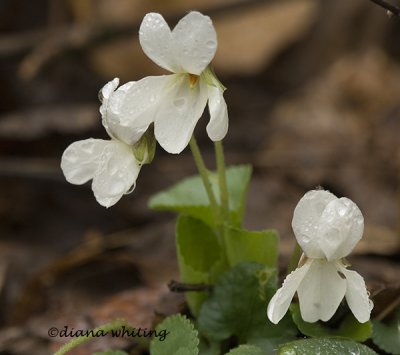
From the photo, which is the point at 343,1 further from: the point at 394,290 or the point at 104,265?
the point at 394,290

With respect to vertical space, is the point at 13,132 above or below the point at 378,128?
above

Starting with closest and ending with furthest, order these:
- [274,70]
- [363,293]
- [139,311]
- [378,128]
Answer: [363,293], [139,311], [378,128], [274,70]

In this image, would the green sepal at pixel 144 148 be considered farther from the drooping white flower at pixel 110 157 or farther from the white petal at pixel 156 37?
the white petal at pixel 156 37

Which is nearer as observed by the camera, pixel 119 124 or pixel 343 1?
pixel 119 124

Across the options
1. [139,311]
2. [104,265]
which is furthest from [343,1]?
[139,311]

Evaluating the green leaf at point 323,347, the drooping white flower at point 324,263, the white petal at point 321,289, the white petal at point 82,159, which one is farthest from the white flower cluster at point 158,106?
the green leaf at point 323,347

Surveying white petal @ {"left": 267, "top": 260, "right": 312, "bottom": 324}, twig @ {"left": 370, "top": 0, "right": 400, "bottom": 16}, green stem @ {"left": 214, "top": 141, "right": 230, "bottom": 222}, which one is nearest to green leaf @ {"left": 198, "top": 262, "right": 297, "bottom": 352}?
green stem @ {"left": 214, "top": 141, "right": 230, "bottom": 222}
